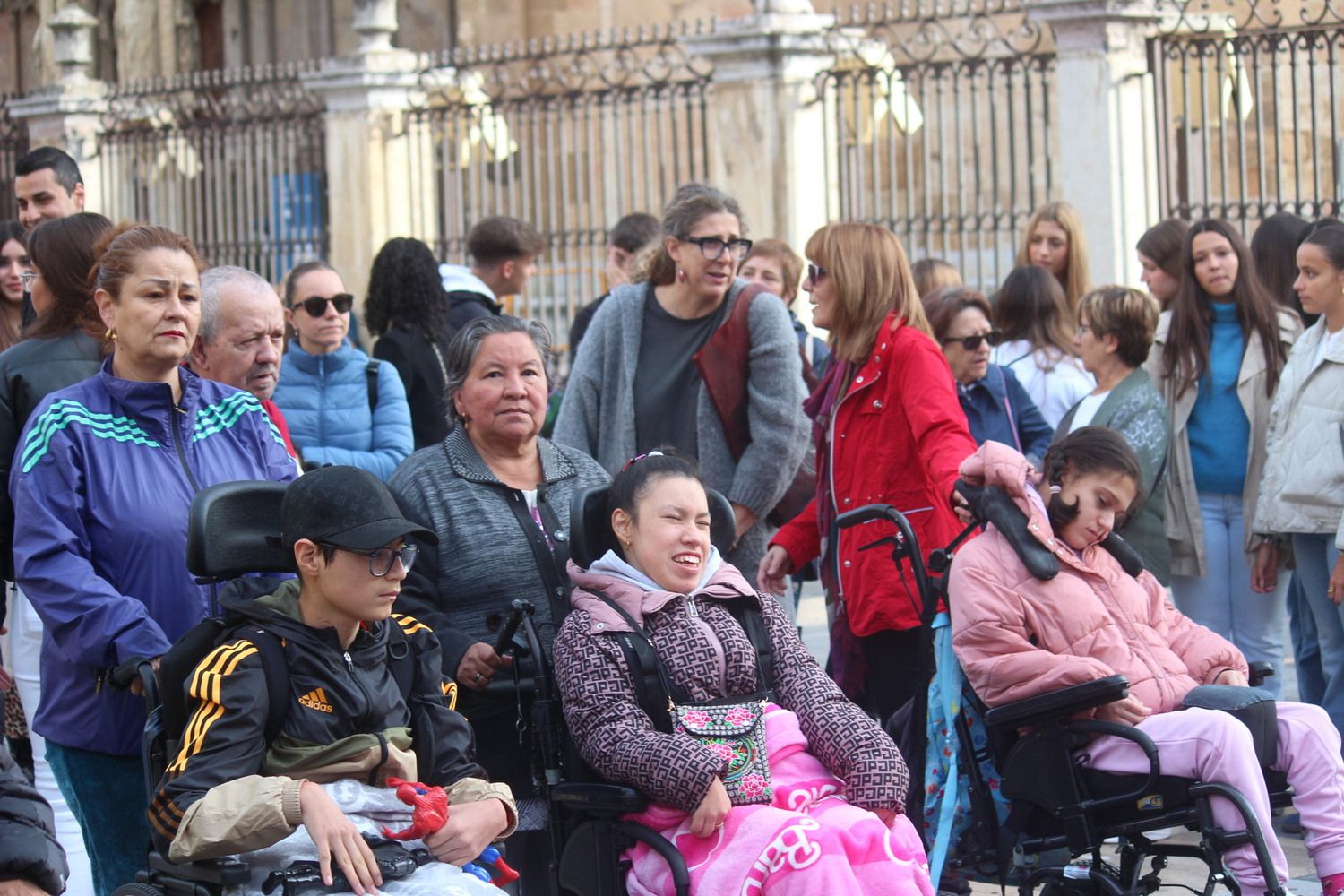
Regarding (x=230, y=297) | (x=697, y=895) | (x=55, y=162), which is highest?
(x=55, y=162)

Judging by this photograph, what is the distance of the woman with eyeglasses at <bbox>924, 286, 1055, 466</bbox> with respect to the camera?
7.13 meters

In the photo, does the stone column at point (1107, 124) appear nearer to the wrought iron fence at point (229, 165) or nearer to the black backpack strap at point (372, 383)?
the black backpack strap at point (372, 383)

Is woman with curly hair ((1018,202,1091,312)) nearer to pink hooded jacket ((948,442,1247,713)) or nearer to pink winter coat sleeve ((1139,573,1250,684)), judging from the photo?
pink winter coat sleeve ((1139,573,1250,684))

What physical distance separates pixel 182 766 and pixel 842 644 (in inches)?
105

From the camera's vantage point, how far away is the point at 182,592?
4570mm

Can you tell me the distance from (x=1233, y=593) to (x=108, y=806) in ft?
14.6

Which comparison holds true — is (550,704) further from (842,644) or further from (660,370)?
(660,370)

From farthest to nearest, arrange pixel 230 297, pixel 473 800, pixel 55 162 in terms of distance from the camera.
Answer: pixel 55 162, pixel 230 297, pixel 473 800

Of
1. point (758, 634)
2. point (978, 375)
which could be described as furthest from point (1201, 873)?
point (758, 634)

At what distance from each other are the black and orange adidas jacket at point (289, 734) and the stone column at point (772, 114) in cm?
975

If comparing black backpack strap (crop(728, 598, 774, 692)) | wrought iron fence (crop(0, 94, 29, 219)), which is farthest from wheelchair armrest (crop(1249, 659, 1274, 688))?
wrought iron fence (crop(0, 94, 29, 219))

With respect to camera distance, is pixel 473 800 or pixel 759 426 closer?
pixel 473 800

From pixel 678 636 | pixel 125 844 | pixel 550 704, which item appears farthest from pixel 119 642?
pixel 678 636

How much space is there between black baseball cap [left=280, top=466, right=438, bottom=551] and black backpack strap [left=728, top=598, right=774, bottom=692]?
1.07 metres
